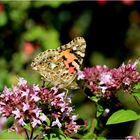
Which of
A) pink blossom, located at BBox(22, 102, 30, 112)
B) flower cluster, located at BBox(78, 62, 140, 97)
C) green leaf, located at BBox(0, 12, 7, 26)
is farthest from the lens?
green leaf, located at BBox(0, 12, 7, 26)

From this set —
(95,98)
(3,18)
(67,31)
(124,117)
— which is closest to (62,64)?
(95,98)

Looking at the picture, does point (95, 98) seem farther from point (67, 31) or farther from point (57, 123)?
point (67, 31)

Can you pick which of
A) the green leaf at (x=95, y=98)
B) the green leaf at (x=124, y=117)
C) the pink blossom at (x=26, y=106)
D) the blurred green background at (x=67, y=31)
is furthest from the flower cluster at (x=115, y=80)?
the blurred green background at (x=67, y=31)

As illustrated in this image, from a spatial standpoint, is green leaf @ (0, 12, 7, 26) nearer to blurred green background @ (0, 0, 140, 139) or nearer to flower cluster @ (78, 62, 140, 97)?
blurred green background @ (0, 0, 140, 139)

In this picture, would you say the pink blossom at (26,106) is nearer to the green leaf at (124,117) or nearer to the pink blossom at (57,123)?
the pink blossom at (57,123)

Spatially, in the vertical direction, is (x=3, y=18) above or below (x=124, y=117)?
above

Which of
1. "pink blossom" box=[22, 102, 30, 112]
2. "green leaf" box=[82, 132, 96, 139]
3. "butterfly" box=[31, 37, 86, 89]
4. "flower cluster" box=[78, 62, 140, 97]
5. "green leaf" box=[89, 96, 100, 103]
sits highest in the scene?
"butterfly" box=[31, 37, 86, 89]

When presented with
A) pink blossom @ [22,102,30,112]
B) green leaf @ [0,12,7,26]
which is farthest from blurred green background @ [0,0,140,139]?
pink blossom @ [22,102,30,112]

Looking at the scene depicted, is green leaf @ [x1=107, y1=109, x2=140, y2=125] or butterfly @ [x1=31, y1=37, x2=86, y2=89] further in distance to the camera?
butterfly @ [x1=31, y1=37, x2=86, y2=89]
